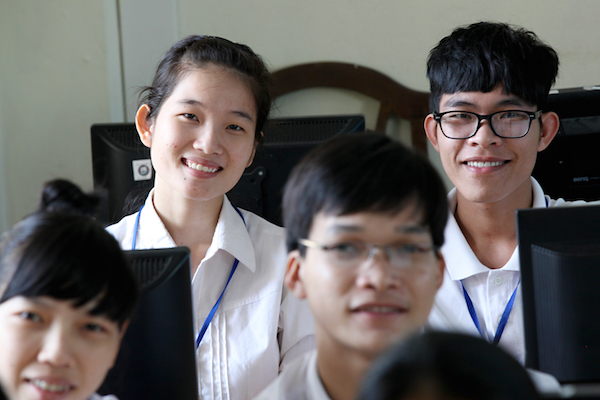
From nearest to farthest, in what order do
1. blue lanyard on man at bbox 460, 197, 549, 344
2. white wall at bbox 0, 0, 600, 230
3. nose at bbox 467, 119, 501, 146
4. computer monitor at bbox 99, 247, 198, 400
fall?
computer monitor at bbox 99, 247, 198, 400
blue lanyard on man at bbox 460, 197, 549, 344
nose at bbox 467, 119, 501, 146
white wall at bbox 0, 0, 600, 230

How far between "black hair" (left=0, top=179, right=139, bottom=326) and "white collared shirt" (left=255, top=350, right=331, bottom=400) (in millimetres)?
246

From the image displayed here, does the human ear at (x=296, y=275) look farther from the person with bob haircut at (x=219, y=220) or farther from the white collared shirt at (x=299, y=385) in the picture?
the person with bob haircut at (x=219, y=220)

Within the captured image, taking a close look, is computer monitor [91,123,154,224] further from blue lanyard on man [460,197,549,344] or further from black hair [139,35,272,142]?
blue lanyard on man [460,197,549,344]

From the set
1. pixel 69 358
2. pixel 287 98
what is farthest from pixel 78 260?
pixel 287 98

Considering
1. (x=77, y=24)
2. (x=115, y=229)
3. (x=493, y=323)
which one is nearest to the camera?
(x=493, y=323)

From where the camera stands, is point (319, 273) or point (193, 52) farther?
point (193, 52)

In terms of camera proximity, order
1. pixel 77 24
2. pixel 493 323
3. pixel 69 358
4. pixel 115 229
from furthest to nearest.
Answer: pixel 77 24
pixel 115 229
pixel 493 323
pixel 69 358

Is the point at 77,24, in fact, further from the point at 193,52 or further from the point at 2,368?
the point at 2,368

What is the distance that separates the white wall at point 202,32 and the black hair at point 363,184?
218 centimetres

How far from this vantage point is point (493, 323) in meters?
1.41

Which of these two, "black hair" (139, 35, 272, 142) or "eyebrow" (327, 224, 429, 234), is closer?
"eyebrow" (327, 224, 429, 234)

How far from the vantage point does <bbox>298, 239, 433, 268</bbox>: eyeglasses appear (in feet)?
2.93

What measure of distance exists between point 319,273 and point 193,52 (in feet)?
2.93

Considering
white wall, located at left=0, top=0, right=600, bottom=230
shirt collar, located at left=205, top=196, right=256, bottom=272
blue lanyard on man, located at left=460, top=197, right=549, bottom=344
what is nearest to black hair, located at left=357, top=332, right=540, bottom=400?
blue lanyard on man, located at left=460, top=197, right=549, bottom=344
